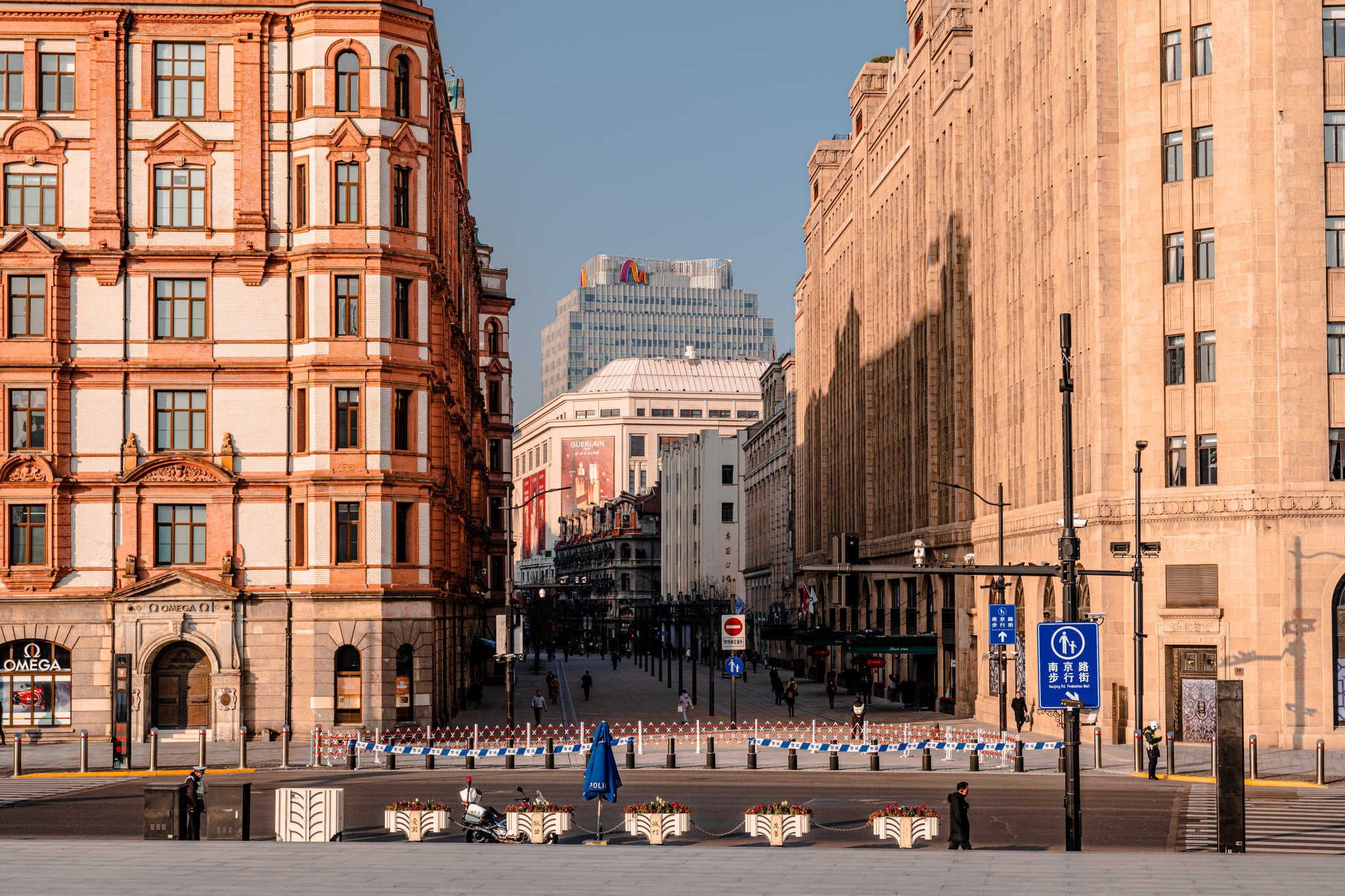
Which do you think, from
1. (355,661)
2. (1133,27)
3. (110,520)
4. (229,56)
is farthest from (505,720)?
(1133,27)

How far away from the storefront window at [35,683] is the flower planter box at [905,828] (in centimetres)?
3539

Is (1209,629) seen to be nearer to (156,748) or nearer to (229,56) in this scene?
(156,748)

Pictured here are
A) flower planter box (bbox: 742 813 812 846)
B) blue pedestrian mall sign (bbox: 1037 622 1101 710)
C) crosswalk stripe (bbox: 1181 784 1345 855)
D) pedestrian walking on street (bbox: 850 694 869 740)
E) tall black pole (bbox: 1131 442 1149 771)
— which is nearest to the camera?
blue pedestrian mall sign (bbox: 1037 622 1101 710)

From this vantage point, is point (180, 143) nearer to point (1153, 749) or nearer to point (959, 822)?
point (1153, 749)

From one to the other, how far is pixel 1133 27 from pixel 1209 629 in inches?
838

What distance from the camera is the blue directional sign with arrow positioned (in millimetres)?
50500

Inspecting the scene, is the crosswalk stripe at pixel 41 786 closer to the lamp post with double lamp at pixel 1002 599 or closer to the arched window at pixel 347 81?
the arched window at pixel 347 81

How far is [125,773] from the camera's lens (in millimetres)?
44344

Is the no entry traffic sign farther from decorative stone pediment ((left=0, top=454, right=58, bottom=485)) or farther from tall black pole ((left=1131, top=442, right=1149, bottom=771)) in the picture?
decorative stone pediment ((left=0, top=454, right=58, bottom=485))

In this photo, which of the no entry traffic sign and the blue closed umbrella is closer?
the blue closed umbrella

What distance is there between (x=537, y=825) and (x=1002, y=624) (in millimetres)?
26212

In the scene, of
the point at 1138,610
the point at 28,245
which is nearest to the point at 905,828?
the point at 1138,610

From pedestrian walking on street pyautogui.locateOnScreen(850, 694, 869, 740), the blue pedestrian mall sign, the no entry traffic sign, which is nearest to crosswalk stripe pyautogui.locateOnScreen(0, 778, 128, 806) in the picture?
the no entry traffic sign

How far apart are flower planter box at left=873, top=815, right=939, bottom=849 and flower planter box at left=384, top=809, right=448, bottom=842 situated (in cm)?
808
